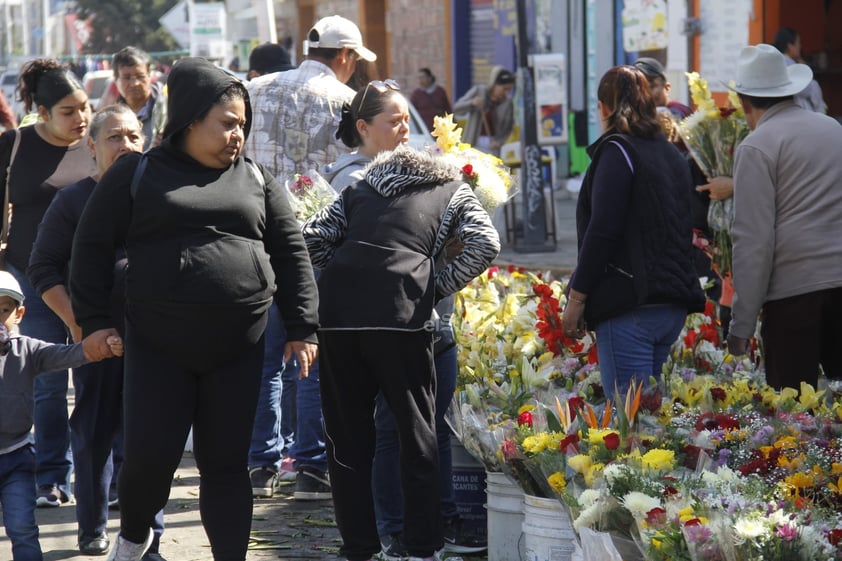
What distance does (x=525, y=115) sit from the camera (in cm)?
1440

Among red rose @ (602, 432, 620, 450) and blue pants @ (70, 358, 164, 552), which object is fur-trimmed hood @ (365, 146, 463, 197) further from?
blue pants @ (70, 358, 164, 552)

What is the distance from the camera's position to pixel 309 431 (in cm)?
640

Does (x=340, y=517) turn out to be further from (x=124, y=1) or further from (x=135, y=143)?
(x=124, y=1)

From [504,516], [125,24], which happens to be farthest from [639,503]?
[125,24]

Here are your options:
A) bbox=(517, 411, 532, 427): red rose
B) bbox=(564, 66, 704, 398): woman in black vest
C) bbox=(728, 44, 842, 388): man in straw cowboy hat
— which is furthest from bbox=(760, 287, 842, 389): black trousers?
bbox=(517, 411, 532, 427): red rose

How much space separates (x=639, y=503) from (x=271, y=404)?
114 inches

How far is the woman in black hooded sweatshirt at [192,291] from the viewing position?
171 inches

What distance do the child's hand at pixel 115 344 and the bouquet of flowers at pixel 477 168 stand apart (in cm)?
157

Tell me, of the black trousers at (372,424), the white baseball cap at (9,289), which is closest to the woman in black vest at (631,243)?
the black trousers at (372,424)

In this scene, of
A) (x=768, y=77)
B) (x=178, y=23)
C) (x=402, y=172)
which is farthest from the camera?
(x=178, y=23)

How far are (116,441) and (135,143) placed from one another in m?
1.29

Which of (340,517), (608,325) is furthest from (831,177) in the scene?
(340,517)

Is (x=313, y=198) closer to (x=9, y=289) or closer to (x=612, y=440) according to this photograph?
(x=9, y=289)

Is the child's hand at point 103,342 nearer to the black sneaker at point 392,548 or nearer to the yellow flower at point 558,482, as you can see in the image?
the black sneaker at point 392,548
